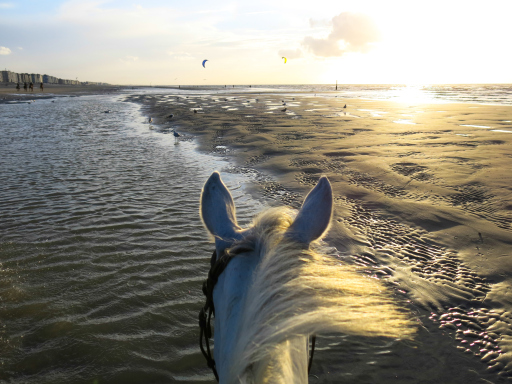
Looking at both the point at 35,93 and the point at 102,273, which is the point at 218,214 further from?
Answer: the point at 35,93

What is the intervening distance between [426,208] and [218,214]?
4.90 metres

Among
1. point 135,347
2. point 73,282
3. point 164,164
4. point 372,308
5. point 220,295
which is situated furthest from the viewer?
point 164,164

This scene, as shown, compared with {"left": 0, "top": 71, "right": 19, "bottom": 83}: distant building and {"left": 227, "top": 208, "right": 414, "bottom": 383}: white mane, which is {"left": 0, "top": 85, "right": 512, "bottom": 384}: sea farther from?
{"left": 0, "top": 71, "right": 19, "bottom": 83}: distant building

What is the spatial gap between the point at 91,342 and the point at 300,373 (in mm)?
2445

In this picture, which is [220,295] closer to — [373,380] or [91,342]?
[373,380]

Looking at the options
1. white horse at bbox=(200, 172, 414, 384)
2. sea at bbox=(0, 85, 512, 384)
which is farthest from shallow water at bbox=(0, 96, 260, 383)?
white horse at bbox=(200, 172, 414, 384)

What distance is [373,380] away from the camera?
7.85 feet

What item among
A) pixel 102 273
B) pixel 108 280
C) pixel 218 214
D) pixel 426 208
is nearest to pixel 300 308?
pixel 218 214

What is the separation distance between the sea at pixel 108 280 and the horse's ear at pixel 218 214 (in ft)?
5.10

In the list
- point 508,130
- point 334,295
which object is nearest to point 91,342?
point 334,295

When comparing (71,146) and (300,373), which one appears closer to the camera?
(300,373)

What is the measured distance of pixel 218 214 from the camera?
64.7 inches

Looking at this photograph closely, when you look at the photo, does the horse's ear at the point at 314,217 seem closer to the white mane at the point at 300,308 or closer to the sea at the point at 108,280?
the white mane at the point at 300,308

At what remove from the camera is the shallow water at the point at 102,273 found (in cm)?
257
